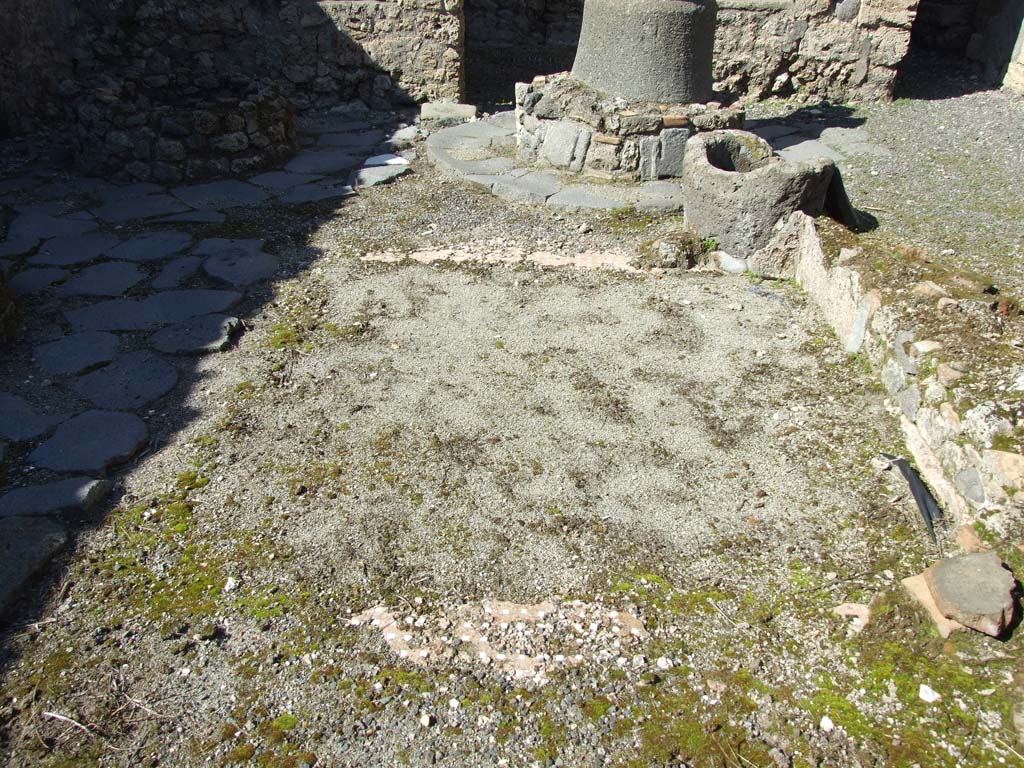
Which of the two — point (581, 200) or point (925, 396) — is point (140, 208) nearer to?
point (581, 200)

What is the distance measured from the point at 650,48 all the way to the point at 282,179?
2884mm

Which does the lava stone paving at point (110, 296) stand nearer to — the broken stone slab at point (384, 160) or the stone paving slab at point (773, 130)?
the broken stone slab at point (384, 160)

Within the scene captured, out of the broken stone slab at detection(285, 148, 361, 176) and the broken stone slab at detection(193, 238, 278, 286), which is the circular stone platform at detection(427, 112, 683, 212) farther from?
the broken stone slab at detection(193, 238, 278, 286)

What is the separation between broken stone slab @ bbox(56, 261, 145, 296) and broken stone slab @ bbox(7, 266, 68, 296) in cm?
9

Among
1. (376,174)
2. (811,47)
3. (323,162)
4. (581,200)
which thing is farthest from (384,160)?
(811,47)

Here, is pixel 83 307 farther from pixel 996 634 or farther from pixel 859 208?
pixel 859 208

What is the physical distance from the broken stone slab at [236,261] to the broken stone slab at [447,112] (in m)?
2.77

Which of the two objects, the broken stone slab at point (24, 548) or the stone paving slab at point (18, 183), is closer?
the broken stone slab at point (24, 548)

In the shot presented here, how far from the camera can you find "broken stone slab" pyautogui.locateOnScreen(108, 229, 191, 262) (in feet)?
15.7

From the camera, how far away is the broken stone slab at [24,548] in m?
2.45

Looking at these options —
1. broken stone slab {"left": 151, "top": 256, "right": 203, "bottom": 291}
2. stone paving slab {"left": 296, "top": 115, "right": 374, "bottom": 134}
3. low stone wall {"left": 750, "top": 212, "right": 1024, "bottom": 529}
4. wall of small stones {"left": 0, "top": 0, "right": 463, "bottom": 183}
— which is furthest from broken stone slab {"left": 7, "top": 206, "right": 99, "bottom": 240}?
low stone wall {"left": 750, "top": 212, "right": 1024, "bottom": 529}

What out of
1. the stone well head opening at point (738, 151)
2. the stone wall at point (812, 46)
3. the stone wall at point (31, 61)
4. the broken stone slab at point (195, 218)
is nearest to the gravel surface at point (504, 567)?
the stone well head opening at point (738, 151)

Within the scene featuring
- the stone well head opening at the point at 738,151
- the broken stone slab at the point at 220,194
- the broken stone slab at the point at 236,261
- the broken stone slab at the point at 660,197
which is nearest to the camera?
the broken stone slab at the point at 236,261

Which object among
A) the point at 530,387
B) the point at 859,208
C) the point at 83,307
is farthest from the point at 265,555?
the point at 859,208
